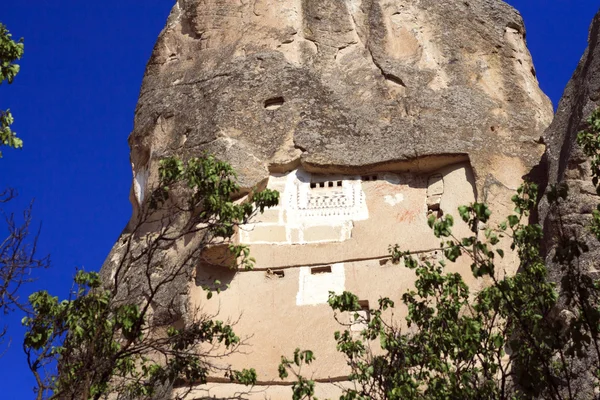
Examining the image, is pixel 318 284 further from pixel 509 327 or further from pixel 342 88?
pixel 509 327

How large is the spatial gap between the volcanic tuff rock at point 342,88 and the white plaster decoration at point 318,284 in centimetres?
176

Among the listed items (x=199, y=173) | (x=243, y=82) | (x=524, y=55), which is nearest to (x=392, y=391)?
(x=199, y=173)

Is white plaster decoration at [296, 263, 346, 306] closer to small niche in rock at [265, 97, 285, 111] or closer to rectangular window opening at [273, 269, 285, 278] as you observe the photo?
rectangular window opening at [273, 269, 285, 278]

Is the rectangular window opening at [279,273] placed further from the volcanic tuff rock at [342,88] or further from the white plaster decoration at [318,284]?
the volcanic tuff rock at [342,88]

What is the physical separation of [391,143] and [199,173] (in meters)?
7.10

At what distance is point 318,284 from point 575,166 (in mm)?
4755

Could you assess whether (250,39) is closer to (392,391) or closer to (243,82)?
(243,82)

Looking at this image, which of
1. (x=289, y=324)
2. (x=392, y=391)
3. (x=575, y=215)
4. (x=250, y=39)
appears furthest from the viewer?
(x=250, y=39)

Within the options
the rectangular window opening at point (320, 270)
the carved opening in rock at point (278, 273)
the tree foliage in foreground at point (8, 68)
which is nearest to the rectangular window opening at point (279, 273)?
the carved opening in rock at point (278, 273)

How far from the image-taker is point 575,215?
43.1 feet

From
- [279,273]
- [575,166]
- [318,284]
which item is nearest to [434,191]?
[318,284]

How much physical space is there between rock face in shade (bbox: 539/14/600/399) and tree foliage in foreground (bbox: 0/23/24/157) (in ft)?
19.9

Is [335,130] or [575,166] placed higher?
[335,130]

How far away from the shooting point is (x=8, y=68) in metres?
8.78
